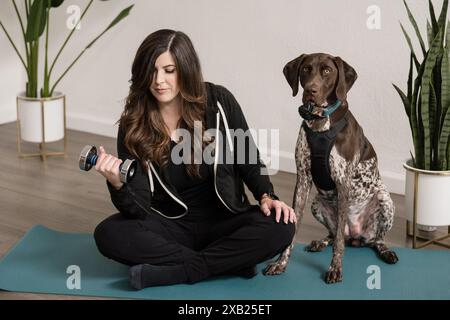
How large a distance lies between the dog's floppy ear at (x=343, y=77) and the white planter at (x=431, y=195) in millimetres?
622

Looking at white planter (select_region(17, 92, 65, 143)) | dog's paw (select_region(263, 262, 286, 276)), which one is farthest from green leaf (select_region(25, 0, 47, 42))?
dog's paw (select_region(263, 262, 286, 276))

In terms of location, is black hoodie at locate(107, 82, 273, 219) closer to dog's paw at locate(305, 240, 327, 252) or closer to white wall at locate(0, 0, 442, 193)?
dog's paw at locate(305, 240, 327, 252)

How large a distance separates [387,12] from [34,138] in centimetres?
204

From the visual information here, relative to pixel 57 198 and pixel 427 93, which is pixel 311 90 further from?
pixel 57 198

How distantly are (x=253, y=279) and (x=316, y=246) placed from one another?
15.8 inches

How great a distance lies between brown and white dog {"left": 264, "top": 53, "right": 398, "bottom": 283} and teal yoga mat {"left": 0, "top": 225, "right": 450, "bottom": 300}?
67 mm

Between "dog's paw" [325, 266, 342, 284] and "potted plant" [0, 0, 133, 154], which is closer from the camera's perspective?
"dog's paw" [325, 266, 342, 284]

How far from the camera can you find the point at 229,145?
2918 millimetres

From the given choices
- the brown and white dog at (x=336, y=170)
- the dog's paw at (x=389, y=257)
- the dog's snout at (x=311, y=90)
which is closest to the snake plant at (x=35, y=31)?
the brown and white dog at (x=336, y=170)

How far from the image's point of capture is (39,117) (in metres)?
4.40

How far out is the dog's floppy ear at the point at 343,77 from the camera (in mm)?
2742

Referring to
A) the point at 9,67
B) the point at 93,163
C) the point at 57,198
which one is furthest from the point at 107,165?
the point at 9,67

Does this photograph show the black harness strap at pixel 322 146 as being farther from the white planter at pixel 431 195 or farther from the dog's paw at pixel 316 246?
the white planter at pixel 431 195

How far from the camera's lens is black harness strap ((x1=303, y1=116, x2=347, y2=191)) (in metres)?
2.85
